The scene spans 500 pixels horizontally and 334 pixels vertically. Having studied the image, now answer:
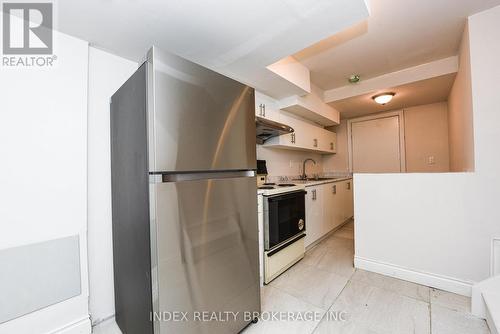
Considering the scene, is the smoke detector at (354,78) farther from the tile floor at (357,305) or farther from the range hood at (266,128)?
the tile floor at (357,305)

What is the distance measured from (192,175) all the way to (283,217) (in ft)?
4.18

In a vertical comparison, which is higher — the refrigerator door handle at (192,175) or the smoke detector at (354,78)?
the smoke detector at (354,78)

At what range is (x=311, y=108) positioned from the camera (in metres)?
3.03

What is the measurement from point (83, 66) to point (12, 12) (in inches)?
14.7

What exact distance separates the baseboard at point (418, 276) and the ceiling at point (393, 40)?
7.34 ft

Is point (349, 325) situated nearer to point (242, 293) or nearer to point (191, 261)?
point (242, 293)

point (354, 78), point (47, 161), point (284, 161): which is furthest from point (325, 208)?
point (47, 161)

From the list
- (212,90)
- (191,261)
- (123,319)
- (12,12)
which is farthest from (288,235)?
(12,12)

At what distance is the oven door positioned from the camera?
1941mm

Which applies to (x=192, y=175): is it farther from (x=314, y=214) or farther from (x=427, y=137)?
(x=427, y=137)

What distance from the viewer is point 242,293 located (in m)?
1.35

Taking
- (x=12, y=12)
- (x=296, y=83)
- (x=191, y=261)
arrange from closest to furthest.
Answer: (x=191, y=261)
(x=12, y=12)
(x=296, y=83)

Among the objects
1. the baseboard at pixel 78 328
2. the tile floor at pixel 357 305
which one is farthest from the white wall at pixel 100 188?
the tile floor at pixel 357 305

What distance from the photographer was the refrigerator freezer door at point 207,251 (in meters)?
0.99
